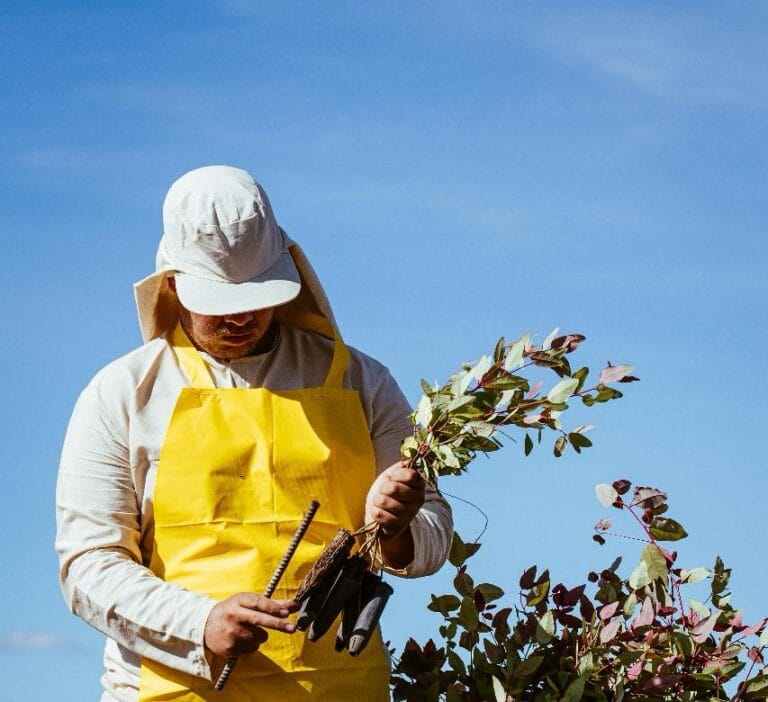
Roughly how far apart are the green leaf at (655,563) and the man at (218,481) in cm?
61

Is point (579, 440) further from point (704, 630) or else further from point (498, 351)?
point (704, 630)

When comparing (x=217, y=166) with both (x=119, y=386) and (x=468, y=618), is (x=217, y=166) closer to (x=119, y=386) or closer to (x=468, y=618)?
(x=119, y=386)

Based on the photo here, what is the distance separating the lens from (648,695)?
3.68m

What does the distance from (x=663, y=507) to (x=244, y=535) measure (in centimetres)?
119

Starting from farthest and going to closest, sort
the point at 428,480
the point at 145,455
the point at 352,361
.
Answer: the point at 352,361, the point at 145,455, the point at 428,480

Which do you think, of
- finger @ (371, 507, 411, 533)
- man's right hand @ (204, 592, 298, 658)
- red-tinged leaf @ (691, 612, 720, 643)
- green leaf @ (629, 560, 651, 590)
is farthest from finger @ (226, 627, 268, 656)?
red-tinged leaf @ (691, 612, 720, 643)

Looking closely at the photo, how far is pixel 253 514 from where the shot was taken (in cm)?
337

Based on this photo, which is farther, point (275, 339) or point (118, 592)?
point (275, 339)

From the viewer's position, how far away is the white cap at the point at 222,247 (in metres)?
3.42

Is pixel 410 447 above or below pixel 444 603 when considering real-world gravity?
above

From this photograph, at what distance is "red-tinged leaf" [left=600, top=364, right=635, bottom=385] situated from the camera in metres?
3.38

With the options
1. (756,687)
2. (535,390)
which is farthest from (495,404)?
(756,687)

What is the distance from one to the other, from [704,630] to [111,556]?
1620 mm

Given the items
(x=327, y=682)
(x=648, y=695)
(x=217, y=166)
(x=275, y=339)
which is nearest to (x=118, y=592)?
(x=327, y=682)
